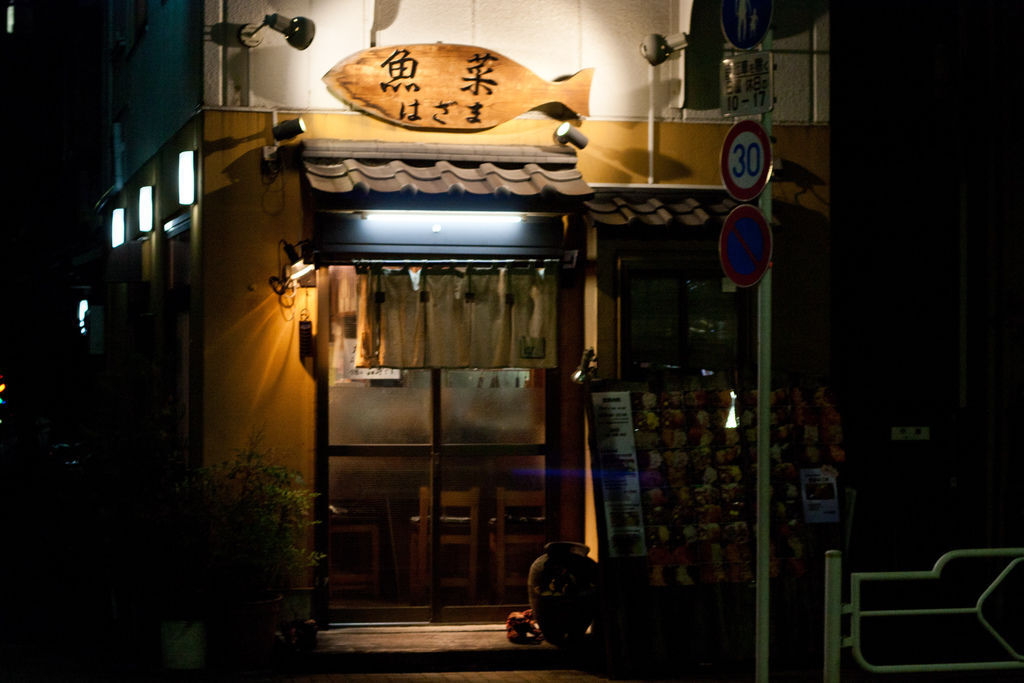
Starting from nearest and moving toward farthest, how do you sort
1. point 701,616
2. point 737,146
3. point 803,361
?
point 737,146, point 701,616, point 803,361

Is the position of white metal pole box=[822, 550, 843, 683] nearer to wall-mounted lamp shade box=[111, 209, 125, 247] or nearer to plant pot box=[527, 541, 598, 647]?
plant pot box=[527, 541, 598, 647]

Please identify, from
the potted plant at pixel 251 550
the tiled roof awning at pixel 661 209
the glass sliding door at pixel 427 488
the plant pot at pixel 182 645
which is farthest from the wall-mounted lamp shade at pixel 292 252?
the plant pot at pixel 182 645

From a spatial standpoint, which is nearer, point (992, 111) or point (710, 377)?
point (710, 377)

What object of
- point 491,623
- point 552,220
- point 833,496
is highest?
point 552,220

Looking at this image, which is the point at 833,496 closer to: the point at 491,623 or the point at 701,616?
the point at 701,616

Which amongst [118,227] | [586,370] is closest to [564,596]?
[586,370]

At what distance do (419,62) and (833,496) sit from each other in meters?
5.74

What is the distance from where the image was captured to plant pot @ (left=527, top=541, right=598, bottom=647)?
32.1ft

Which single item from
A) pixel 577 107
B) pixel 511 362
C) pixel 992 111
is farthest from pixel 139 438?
pixel 992 111

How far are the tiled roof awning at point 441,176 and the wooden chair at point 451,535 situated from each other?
9.81 feet

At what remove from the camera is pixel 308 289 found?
1065 centimetres

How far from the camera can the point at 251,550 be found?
9.54 m

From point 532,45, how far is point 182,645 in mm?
6694

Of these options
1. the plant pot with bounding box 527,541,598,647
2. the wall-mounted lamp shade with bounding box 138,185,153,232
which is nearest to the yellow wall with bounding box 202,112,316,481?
the plant pot with bounding box 527,541,598,647
